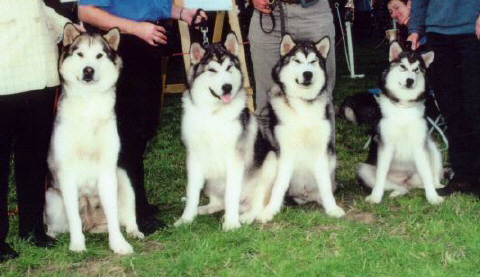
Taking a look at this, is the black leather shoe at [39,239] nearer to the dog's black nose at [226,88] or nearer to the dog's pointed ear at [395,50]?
the dog's black nose at [226,88]

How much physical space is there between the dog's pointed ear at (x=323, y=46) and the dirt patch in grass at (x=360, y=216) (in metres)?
1.21

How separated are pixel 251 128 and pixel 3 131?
172cm

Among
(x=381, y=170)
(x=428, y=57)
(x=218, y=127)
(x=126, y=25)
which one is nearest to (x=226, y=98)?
(x=218, y=127)

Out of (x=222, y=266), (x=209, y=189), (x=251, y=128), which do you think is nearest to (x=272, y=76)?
(x=251, y=128)

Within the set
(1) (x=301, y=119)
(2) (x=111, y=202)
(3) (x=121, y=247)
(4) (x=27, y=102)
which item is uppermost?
(4) (x=27, y=102)

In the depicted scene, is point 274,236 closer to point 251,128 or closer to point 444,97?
point 251,128

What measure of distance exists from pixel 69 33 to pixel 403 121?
266 centimetres

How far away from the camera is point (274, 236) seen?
4.02 metres

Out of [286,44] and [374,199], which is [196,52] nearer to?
[286,44]

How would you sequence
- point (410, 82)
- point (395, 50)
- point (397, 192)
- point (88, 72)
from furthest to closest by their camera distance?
point (397, 192) → point (395, 50) → point (410, 82) → point (88, 72)

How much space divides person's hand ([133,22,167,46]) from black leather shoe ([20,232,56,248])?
4.82ft

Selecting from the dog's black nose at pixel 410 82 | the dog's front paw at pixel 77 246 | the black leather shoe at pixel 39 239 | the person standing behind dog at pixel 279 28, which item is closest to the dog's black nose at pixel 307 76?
the person standing behind dog at pixel 279 28

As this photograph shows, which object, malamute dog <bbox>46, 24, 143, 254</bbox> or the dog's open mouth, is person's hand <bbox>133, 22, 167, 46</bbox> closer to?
malamute dog <bbox>46, 24, 143, 254</bbox>

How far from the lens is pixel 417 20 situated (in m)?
4.88
